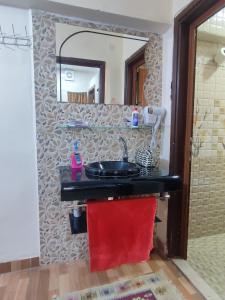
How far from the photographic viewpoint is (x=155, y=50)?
186cm

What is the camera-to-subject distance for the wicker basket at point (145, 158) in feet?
5.66

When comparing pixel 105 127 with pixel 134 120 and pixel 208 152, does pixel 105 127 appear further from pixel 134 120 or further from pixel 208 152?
pixel 208 152

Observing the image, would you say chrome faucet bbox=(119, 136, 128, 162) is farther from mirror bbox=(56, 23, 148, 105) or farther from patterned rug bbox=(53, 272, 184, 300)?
patterned rug bbox=(53, 272, 184, 300)

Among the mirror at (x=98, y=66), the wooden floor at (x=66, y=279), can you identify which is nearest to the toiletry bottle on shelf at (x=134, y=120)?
the mirror at (x=98, y=66)

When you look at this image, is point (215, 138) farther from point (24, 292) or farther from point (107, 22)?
point (24, 292)

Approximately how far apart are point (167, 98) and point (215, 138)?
0.75 meters

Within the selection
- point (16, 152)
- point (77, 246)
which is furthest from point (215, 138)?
point (16, 152)

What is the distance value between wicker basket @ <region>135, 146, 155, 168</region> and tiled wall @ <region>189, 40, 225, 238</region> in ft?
1.98

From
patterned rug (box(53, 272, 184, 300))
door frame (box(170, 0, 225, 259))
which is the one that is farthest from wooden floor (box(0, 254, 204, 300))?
door frame (box(170, 0, 225, 259))

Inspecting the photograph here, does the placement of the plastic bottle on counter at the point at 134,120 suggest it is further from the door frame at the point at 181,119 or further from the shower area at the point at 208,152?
the shower area at the point at 208,152

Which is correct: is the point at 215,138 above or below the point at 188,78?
below

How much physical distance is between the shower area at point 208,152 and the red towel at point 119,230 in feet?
2.52

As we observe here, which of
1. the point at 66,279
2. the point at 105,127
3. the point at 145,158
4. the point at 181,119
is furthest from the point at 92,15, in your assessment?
the point at 66,279

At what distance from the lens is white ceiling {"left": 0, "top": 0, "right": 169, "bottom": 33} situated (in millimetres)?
1479
